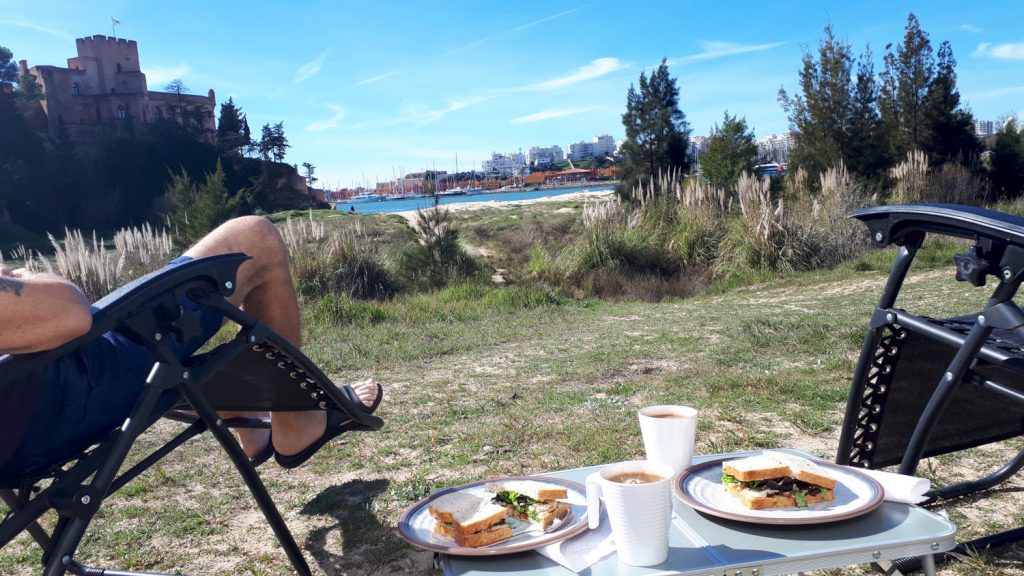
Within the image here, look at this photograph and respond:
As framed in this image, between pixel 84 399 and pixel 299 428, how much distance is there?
0.63 m

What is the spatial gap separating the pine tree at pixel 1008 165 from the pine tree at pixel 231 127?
4882 centimetres

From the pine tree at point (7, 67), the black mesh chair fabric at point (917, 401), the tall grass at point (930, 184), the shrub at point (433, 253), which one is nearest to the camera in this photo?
the black mesh chair fabric at point (917, 401)

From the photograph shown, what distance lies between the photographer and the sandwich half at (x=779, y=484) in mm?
1139

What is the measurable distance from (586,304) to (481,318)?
3.89 feet

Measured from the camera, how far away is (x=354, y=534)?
6.50 ft

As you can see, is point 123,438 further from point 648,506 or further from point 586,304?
point 586,304

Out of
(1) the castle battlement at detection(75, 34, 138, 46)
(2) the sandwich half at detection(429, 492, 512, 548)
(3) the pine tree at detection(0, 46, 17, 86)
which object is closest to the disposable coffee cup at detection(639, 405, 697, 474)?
(2) the sandwich half at detection(429, 492, 512, 548)

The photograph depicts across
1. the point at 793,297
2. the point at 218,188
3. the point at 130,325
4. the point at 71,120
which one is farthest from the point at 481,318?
the point at 71,120

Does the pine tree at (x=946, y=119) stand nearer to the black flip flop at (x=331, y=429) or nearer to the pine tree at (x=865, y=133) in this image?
the pine tree at (x=865, y=133)

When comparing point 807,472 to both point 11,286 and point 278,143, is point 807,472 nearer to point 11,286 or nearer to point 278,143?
point 11,286

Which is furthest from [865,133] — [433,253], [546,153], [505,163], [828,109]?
[546,153]

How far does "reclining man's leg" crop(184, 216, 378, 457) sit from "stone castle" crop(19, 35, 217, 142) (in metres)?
55.8

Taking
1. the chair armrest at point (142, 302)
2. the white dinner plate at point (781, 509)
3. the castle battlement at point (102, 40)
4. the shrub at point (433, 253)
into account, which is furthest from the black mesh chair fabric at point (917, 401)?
the castle battlement at point (102, 40)

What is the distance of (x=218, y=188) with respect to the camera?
1323 centimetres
